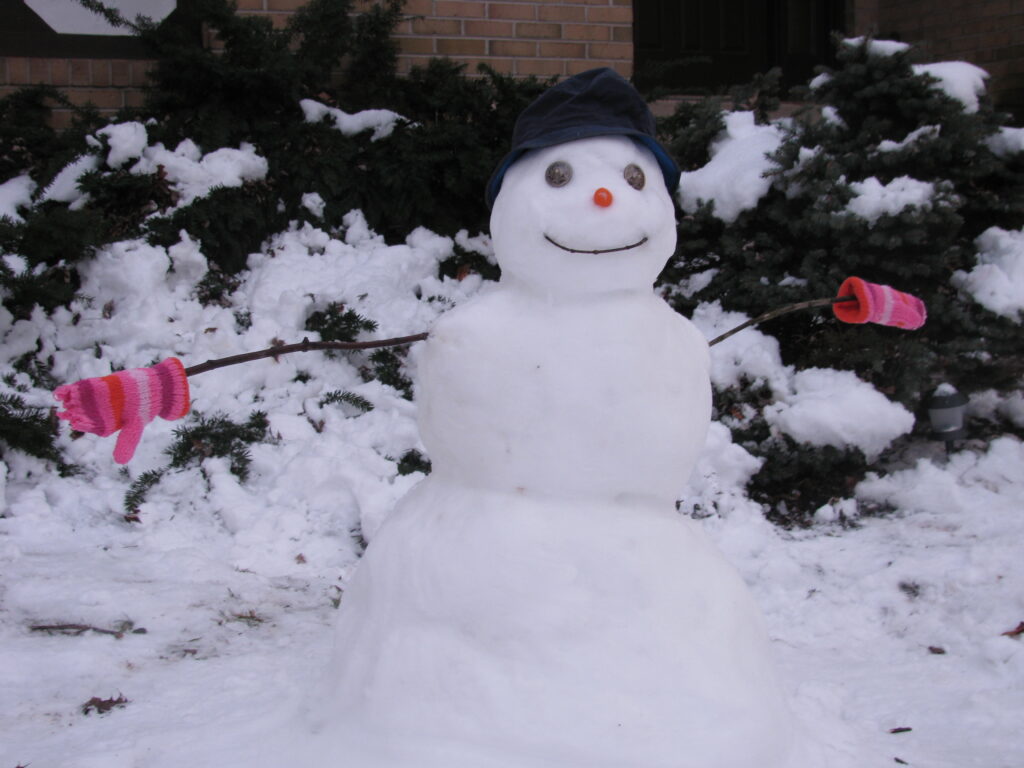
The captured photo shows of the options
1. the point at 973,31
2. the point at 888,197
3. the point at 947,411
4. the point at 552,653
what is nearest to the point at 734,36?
the point at 973,31

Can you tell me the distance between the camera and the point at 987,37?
7.09 meters

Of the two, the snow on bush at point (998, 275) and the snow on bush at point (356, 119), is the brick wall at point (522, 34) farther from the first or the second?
the snow on bush at point (998, 275)

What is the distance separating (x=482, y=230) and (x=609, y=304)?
3150 mm

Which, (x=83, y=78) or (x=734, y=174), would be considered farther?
(x=83, y=78)

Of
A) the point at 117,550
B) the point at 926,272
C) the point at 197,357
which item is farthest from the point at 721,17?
the point at 117,550

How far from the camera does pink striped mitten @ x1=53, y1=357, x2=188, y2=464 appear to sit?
1.77 metres

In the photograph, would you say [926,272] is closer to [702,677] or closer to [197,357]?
[702,677]

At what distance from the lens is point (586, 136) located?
1773 millimetres

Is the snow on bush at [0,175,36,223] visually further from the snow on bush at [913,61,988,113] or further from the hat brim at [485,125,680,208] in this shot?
the snow on bush at [913,61,988,113]

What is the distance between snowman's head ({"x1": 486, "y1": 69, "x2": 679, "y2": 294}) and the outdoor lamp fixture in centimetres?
241

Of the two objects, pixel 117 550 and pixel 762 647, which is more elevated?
pixel 762 647

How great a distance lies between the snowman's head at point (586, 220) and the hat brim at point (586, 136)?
0.07ft

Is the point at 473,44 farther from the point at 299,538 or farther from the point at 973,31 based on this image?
the point at 973,31

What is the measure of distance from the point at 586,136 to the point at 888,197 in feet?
7.55
